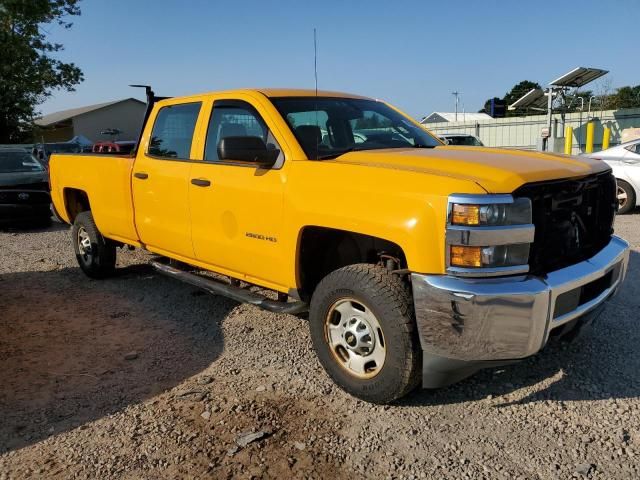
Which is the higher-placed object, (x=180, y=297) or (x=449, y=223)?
(x=449, y=223)

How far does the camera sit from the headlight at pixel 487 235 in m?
2.74

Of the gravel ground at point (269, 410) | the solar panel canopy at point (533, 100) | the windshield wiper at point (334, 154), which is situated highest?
the solar panel canopy at point (533, 100)

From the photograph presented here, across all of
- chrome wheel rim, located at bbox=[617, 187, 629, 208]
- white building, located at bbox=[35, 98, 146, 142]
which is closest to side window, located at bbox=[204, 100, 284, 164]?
chrome wheel rim, located at bbox=[617, 187, 629, 208]

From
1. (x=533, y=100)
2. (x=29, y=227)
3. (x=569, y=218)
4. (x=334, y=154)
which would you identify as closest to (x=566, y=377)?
(x=569, y=218)

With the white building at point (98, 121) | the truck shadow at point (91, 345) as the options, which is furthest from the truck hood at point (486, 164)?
the white building at point (98, 121)

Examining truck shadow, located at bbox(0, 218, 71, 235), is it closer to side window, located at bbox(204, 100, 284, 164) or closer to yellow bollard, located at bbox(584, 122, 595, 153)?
side window, located at bbox(204, 100, 284, 164)

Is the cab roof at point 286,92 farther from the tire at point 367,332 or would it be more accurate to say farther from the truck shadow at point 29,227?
the truck shadow at point 29,227

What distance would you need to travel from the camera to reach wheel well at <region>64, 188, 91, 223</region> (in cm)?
663

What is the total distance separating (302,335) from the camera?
448 centimetres

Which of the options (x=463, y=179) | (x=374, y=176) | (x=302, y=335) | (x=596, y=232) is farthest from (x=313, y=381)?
(x=596, y=232)

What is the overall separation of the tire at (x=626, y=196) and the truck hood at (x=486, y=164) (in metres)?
6.82

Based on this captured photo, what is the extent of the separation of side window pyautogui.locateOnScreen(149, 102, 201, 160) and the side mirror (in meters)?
1.10

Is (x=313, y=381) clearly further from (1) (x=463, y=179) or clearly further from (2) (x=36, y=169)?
(2) (x=36, y=169)

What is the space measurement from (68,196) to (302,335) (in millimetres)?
3867
